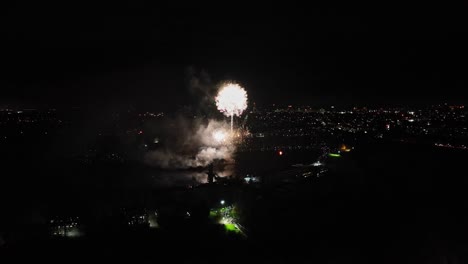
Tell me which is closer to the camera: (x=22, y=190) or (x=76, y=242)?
(x=76, y=242)

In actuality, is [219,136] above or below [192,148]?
above

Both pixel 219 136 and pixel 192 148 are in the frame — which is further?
pixel 219 136

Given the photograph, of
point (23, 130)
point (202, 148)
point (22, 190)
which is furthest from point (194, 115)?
point (22, 190)

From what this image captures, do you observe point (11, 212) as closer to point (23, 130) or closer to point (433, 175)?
point (433, 175)

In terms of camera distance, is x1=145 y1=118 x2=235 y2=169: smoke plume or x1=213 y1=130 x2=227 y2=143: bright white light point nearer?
x1=145 y1=118 x2=235 y2=169: smoke plume

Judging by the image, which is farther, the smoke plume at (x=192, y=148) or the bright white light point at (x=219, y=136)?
the bright white light point at (x=219, y=136)

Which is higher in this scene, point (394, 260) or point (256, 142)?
point (256, 142)

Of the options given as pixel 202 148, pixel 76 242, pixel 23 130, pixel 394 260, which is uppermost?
pixel 23 130

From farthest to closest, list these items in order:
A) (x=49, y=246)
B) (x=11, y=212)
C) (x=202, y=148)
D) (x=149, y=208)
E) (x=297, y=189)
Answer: (x=202, y=148) → (x=11, y=212) → (x=297, y=189) → (x=149, y=208) → (x=49, y=246)
